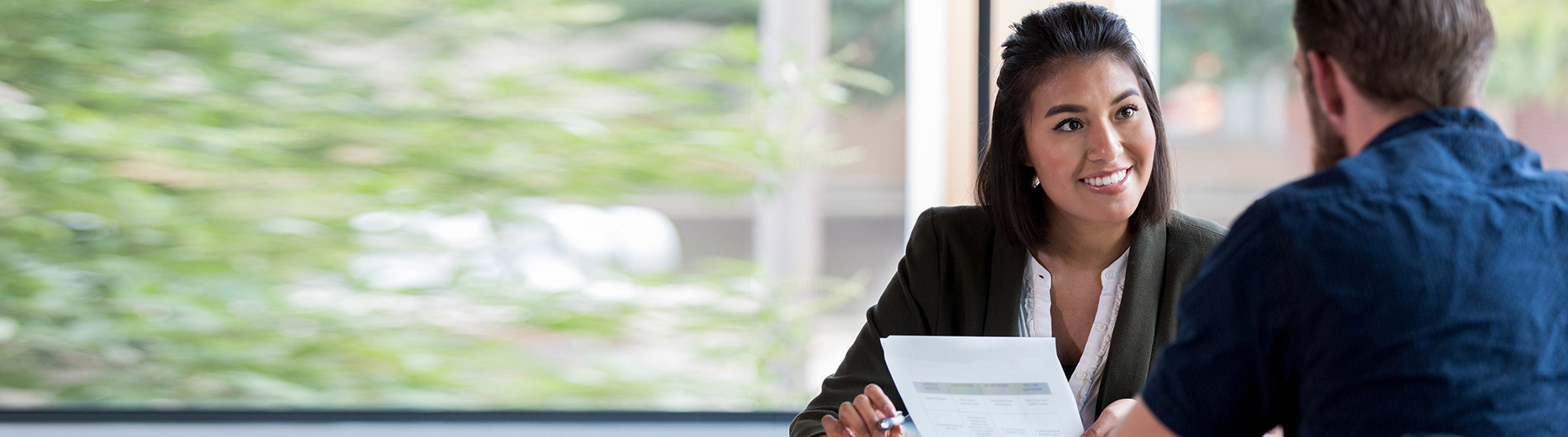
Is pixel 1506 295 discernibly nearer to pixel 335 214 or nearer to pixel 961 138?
pixel 961 138

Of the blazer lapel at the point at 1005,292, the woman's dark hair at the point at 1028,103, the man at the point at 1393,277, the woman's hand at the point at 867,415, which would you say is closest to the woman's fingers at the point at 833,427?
the woman's hand at the point at 867,415

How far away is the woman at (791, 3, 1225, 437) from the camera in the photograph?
4.84ft

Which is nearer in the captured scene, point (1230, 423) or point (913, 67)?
point (1230, 423)

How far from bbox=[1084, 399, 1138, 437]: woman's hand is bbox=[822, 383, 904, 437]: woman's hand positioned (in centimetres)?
23

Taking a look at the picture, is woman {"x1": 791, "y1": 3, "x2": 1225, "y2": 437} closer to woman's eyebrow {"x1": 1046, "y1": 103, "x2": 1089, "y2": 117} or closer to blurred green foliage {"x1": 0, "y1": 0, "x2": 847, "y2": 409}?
woman's eyebrow {"x1": 1046, "y1": 103, "x2": 1089, "y2": 117}

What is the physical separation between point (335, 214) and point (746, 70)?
3.47 feet

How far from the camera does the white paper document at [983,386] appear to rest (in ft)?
4.02

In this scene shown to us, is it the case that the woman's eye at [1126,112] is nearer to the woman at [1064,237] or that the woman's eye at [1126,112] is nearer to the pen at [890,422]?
the woman at [1064,237]

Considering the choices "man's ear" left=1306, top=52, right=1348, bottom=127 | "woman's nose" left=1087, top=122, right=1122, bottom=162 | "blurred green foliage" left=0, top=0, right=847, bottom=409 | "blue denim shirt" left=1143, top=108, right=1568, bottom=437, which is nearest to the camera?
"blue denim shirt" left=1143, top=108, right=1568, bottom=437

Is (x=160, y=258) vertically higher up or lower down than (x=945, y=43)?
lower down

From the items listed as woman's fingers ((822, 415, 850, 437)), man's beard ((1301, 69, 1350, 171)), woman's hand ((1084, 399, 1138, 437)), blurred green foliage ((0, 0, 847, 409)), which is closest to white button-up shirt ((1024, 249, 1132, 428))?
woman's hand ((1084, 399, 1138, 437))

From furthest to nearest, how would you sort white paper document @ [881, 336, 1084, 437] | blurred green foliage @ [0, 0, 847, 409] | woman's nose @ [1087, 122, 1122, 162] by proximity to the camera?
1. blurred green foliage @ [0, 0, 847, 409]
2. woman's nose @ [1087, 122, 1122, 162]
3. white paper document @ [881, 336, 1084, 437]

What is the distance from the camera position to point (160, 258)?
2.66m

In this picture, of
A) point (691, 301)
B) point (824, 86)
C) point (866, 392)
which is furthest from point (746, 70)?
point (866, 392)
